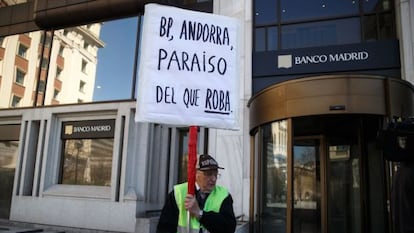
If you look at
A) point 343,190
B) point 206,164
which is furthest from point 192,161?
point 343,190

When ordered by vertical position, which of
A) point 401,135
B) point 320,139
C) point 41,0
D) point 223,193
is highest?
point 41,0

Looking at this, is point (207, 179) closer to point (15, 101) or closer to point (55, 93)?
point (55, 93)

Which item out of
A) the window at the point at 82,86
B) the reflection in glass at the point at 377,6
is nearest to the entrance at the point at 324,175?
the reflection in glass at the point at 377,6

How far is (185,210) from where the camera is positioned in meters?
3.25

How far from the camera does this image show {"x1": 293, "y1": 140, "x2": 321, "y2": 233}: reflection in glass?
9.27 m

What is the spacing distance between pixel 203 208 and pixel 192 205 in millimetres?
217

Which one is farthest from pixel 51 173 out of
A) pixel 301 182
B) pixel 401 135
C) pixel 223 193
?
pixel 401 135

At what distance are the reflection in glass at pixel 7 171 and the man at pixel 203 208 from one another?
42.4 feet

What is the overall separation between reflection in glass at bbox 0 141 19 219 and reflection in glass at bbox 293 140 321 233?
402 inches

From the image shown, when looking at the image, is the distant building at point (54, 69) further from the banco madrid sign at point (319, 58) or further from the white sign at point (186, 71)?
the white sign at point (186, 71)

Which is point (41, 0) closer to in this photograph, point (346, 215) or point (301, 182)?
point (301, 182)

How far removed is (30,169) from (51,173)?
0.95 meters

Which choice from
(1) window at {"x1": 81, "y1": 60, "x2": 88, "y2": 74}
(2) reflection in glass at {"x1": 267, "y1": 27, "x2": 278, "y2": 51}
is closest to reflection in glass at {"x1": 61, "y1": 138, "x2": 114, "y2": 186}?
(1) window at {"x1": 81, "y1": 60, "x2": 88, "y2": 74}

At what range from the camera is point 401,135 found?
104 inches
